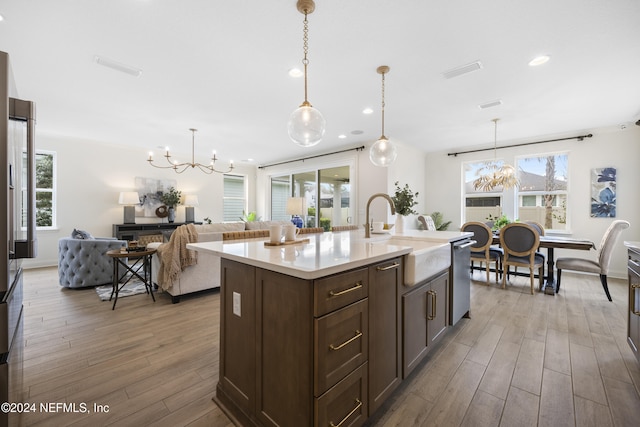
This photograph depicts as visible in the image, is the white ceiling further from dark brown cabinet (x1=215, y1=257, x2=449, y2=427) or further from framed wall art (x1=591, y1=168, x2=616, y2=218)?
dark brown cabinet (x1=215, y1=257, x2=449, y2=427)

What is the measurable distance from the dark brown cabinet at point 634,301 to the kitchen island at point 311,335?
1.67m

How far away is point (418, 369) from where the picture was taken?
200 centimetres

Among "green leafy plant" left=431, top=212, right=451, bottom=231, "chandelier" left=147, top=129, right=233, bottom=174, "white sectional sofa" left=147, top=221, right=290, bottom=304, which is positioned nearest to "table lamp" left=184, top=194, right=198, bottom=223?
"chandelier" left=147, top=129, right=233, bottom=174

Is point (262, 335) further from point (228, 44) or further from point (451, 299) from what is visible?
point (228, 44)

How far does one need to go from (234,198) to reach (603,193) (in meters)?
8.43

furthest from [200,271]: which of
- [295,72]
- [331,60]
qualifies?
[331,60]

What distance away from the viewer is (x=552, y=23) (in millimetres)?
2100

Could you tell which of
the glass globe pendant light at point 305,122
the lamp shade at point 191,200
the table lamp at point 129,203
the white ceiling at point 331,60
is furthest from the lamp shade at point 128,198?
the glass globe pendant light at point 305,122

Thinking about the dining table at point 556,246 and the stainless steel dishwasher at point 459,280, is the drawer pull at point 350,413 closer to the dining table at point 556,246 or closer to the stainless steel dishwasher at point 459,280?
the stainless steel dishwasher at point 459,280

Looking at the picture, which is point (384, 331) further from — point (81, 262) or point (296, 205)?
point (81, 262)

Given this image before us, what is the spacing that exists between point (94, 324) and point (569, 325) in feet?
15.9

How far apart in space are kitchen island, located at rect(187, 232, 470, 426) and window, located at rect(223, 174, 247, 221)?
680 centimetres

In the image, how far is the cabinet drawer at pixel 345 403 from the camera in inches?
45.1

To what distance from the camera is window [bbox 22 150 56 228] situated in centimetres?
536
